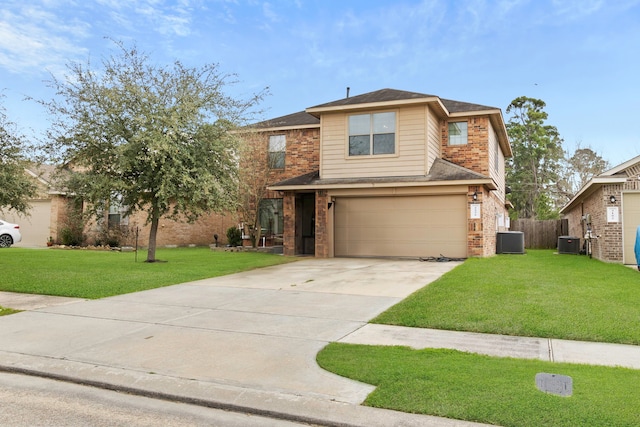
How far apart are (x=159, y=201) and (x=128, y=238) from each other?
33.3ft

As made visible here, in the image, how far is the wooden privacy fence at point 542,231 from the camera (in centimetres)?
2520

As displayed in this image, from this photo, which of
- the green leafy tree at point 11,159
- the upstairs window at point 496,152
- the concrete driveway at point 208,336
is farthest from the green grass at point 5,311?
the upstairs window at point 496,152

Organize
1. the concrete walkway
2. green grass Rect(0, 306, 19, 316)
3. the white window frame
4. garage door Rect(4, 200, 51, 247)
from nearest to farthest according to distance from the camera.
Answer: the concrete walkway → green grass Rect(0, 306, 19, 316) → the white window frame → garage door Rect(4, 200, 51, 247)

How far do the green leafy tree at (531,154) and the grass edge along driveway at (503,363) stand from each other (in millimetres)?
31032

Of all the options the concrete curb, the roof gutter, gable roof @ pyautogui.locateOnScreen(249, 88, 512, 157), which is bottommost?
the concrete curb

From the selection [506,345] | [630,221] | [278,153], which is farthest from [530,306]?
[278,153]

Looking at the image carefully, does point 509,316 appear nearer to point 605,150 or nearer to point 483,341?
point 483,341

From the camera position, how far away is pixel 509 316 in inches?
260

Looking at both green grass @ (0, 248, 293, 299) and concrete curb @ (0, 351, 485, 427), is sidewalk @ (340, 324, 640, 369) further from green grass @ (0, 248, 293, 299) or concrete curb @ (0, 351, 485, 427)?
green grass @ (0, 248, 293, 299)

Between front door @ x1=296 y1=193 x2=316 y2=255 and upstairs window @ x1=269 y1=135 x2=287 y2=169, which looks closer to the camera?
front door @ x1=296 y1=193 x2=316 y2=255

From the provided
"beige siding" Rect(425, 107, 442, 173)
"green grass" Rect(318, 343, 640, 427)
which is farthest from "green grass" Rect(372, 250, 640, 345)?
"beige siding" Rect(425, 107, 442, 173)

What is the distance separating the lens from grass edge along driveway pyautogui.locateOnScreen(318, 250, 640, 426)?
11.3 ft

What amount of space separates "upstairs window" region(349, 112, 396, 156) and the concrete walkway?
26.3 feet

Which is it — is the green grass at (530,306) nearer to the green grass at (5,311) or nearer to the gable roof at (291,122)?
the green grass at (5,311)
